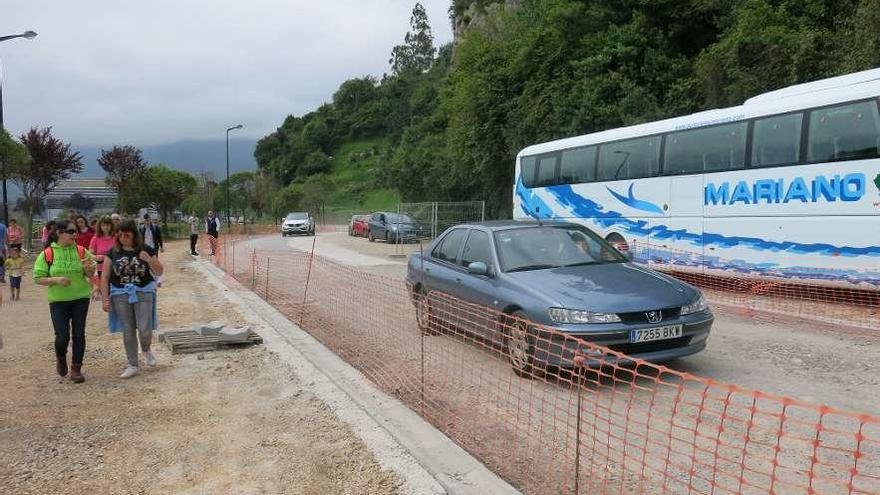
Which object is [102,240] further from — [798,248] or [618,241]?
[798,248]

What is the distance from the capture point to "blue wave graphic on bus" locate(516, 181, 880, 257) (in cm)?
1014

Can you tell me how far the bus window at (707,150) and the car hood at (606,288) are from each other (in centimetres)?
616

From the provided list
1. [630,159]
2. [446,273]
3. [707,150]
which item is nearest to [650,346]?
[446,273]

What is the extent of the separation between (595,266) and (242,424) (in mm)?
3651

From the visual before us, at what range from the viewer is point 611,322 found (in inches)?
211

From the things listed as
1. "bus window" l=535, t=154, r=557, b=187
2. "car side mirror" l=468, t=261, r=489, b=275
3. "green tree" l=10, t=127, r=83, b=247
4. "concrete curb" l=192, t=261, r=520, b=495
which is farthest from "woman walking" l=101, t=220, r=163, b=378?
"green tree" l=10, t=127, r=83, b=247

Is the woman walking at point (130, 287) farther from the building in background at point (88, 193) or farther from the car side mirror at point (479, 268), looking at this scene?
the building in background at point (88, 193)

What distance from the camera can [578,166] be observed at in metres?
15.2

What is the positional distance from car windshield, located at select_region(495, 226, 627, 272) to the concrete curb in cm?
196

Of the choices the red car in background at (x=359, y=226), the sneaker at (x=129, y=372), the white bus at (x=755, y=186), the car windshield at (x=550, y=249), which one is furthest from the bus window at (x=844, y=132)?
the red car in background at (x=359, y=226)

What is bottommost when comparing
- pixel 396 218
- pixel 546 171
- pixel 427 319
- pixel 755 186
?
pixel 427 319

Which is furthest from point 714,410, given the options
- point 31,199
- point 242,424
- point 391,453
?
point 31,199

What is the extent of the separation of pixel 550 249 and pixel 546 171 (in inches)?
389

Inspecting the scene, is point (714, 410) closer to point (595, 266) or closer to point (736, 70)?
point (595, 266)
